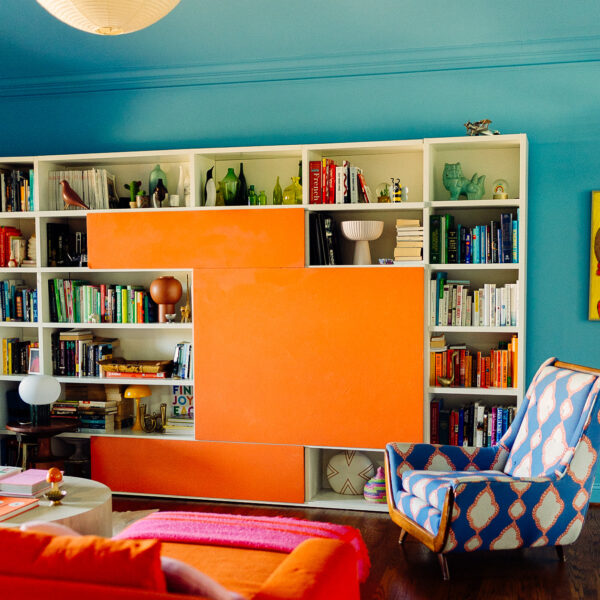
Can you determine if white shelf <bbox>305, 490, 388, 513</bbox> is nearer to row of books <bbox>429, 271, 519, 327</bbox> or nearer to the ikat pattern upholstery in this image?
the ikat pattern upholstery

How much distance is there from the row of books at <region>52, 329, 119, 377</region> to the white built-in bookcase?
0.07 meters

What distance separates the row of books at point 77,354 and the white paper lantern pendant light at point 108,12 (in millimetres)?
2684

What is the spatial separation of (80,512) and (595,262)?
3189 millimetres

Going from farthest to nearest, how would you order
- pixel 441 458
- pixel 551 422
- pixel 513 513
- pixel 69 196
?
1. pixel 69 196
2. pixel 441 458
3. pixel 551 422
4. pixel 513 513

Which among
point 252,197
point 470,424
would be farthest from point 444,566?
point 252,197

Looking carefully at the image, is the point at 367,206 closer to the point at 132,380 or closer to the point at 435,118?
the point at 435,118

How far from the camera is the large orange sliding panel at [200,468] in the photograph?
14.4ft

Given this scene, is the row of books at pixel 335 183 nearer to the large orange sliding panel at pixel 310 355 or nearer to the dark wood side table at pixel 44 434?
the large orange sliding panel at pixel 310 355

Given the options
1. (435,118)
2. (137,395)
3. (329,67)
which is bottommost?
(137,395)

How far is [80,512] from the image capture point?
10.0 feet

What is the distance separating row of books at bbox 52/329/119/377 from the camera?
475cm

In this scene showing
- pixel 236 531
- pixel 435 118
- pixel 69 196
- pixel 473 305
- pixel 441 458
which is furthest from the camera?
pixel 69 196

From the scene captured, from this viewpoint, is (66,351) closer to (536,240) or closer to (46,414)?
(46,414)

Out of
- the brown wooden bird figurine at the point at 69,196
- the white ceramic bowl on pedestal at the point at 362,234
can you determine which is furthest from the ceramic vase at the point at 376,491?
the brown wooden bird figurine at the point at 69,196
